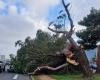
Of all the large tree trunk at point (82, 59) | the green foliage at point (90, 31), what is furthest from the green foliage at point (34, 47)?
the large tree trunk at point (82, 59)

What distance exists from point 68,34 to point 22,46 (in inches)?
1392

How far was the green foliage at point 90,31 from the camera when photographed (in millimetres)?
45969

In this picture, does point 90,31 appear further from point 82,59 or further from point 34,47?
point 82,59

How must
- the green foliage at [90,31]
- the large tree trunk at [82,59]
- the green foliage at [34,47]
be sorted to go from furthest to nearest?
the green foliage at [90,31], the green foliage at [34,47], the large tree trunk at [82,59]

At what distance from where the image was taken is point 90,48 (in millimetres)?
48312

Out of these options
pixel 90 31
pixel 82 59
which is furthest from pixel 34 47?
pixel 82 59

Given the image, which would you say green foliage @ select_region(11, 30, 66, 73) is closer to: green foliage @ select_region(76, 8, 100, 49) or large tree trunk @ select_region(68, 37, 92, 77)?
green foliage @ select_region(76, 8, 100, 49)

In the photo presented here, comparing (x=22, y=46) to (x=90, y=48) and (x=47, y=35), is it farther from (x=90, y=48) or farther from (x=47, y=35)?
(x=90, y=48)

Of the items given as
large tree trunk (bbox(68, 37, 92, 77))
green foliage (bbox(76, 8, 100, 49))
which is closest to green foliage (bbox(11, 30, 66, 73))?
green foliage (bbox(76, 8, 100, 49))

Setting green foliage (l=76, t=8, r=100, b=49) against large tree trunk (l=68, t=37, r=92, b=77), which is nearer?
large tree trunk (l=68, t=37, r=92, b=77)

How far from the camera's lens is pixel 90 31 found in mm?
45969

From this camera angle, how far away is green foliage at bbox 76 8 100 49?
45969 mm

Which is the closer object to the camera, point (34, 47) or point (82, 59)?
point (82, 59)

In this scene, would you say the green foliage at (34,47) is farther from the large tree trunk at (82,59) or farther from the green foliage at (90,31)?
the large tree trunk at (82,59)
